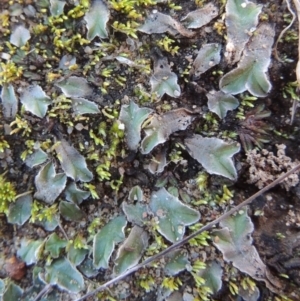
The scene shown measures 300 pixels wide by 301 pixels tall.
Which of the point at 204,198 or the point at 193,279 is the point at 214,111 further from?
the point at 193,279

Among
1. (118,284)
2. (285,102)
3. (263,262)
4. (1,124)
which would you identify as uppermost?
(285,102)

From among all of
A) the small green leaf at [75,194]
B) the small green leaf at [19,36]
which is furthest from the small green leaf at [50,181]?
the small green leaf at [19,36]

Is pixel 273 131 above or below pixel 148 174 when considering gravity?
above

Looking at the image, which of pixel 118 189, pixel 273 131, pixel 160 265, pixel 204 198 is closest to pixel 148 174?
pixel 118 189

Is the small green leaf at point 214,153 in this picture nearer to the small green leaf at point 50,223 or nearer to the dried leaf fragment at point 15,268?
the small green leaf at point 50,223

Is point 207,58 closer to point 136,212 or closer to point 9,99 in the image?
point 136,212

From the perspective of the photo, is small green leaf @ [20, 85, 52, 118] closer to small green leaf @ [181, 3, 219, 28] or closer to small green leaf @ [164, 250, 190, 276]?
small green leaf @ [181, 3, 219, 28]

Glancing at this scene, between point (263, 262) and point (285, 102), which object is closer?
point (263, 262)

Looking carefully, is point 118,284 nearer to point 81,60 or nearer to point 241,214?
point 241,214

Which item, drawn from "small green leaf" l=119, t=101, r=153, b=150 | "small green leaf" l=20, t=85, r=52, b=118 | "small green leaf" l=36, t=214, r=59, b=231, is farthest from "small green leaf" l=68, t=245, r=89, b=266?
"small green leaf" l=20, t=85, r=52, b=118
